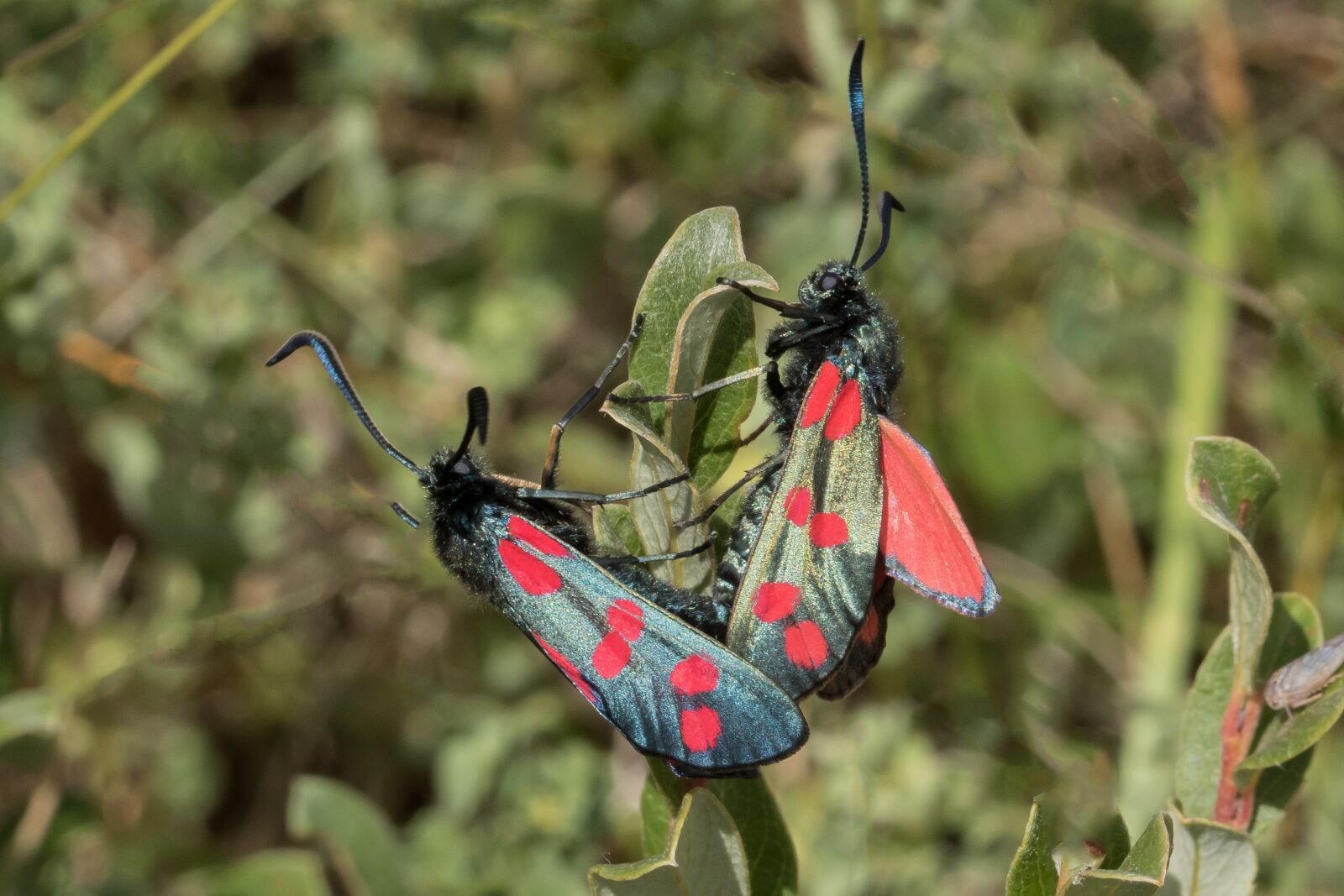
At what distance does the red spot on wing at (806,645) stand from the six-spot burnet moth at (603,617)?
0.07m

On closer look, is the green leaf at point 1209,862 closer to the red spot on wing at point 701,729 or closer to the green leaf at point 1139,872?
the green leaf at point 1139,872

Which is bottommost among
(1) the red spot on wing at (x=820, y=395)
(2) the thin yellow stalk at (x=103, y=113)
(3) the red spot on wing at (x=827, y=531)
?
(3) the red spot on wing at (x=827, y=531)

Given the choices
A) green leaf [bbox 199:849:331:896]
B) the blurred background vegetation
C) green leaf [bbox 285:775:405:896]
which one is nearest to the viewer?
green leaf [bbox 285:775:405:896]

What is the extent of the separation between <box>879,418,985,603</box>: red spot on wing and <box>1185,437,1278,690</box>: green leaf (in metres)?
0.30

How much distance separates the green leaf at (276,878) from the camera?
104 inches

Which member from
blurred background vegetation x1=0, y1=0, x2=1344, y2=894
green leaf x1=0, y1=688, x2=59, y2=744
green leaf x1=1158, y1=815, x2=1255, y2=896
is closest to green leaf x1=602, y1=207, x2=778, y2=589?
green leaf x1=1158, y1=815, x2=1255, y2=896

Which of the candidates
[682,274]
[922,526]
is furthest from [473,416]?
[922,526]

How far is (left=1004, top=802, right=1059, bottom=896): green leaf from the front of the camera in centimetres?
139

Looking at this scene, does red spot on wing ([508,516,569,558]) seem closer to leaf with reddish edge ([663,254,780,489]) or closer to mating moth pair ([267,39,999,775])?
mating moth pair ([267,39,999,775])

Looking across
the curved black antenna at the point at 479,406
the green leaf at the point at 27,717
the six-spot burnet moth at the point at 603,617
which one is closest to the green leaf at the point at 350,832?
the green leaf at the point at 27,717

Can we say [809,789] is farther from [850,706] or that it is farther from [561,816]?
[561,816]

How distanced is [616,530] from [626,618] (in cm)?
12

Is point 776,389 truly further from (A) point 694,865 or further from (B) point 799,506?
(A) point 694,865

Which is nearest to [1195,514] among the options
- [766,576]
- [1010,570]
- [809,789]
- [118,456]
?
[1010,570]
